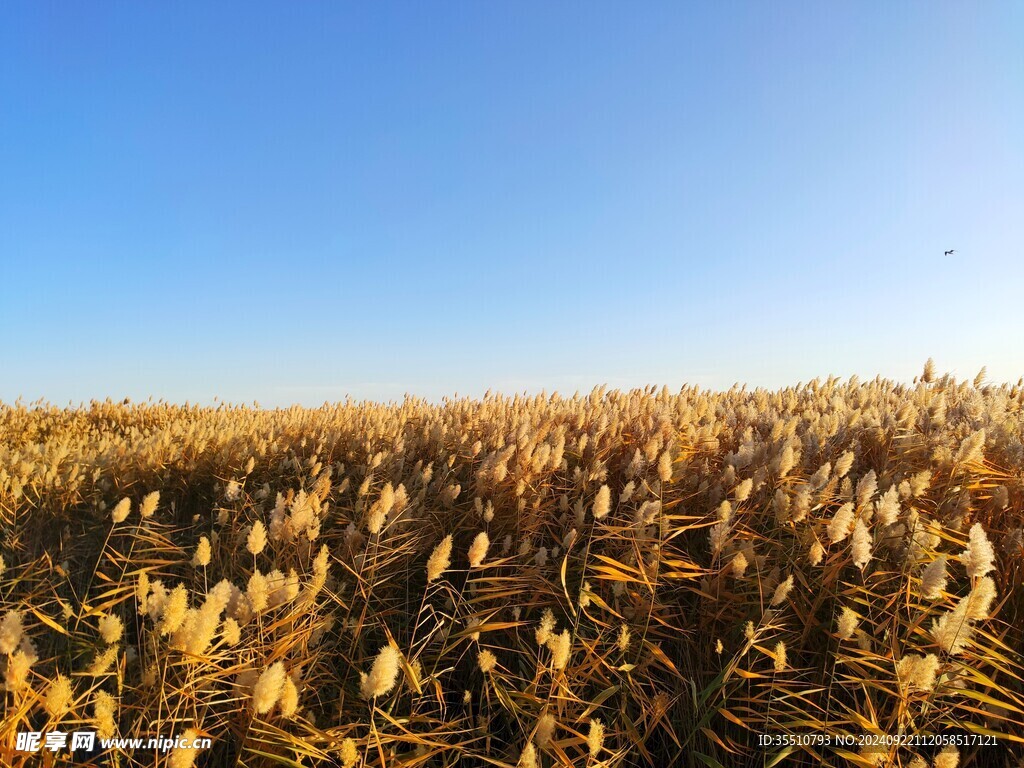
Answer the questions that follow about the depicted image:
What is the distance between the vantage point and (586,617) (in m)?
2.37

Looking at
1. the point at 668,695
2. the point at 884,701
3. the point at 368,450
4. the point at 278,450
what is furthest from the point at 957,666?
the point at 278,450

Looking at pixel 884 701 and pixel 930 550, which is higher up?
pixel 930 550

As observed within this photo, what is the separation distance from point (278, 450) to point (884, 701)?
3.78m

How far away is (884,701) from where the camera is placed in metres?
1.98

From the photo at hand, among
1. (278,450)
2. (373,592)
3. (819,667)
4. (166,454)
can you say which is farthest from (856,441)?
(166,454)

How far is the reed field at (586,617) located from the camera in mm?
1769

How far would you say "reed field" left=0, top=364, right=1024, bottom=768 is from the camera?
5.80ft

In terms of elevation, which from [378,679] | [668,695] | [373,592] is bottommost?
[668,695]

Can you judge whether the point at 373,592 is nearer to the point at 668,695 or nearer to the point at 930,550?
the point at 668,695

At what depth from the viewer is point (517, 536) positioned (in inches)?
110

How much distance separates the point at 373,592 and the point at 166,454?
101 inches

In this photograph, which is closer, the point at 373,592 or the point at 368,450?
the point at 373,592

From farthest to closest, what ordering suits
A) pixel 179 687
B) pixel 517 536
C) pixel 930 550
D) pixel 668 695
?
1. pixel 517 536
2. pixel 930 550
3. pixel 668 695
4. pixel 179 687

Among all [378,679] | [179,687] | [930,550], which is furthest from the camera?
[930,550]
